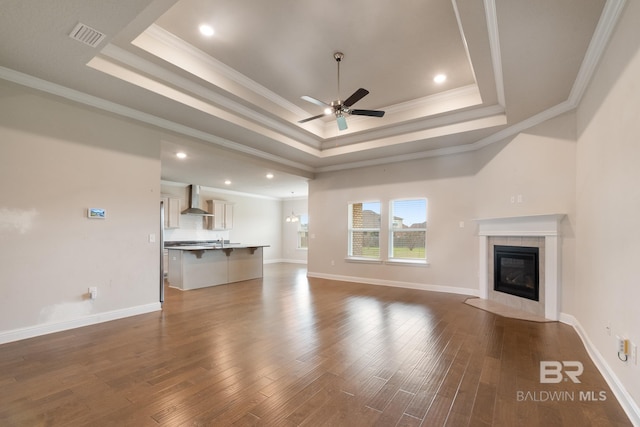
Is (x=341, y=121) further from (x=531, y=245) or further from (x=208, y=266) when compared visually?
(x=208, y=266)

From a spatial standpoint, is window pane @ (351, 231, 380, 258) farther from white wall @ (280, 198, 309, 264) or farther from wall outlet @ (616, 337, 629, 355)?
white wall @ (280, 198, 309, 264)

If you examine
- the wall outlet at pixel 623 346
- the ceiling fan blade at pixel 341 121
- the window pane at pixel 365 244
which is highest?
the ceiling fan blade at pixel 341 121

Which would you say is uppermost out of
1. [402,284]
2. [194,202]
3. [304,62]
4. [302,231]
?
[304,62]

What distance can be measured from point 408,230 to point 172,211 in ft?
21.9

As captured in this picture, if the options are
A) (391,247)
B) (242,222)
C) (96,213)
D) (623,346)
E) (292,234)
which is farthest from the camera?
(292,234)

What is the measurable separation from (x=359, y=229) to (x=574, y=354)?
4547 millimetres

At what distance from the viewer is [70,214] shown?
3553mm

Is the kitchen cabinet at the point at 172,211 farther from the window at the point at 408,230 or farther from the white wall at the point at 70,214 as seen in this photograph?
the window at the point at 408,230

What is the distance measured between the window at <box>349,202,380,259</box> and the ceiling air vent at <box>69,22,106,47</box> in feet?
18.0

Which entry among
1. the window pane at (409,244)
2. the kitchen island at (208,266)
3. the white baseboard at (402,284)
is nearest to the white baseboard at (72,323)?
the kitchen island at (208,266)

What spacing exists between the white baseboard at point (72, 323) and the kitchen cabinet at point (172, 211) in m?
4.60

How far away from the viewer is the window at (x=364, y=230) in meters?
6.78

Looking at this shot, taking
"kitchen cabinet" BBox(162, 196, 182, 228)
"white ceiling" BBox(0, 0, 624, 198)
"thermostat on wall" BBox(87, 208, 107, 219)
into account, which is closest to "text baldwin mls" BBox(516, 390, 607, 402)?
"white ceiling" BBox(0, 0, 624, 198)

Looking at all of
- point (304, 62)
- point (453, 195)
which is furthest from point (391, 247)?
point (304, 62)
